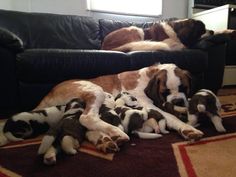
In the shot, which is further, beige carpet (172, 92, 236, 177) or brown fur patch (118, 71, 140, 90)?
brown fur patch (118, 71, 140, 90)

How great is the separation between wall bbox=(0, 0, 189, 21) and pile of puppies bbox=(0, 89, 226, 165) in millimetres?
2461

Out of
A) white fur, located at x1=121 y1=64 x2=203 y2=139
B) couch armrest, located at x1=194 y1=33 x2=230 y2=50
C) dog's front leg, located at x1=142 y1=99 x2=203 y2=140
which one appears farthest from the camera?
couch armrest, located at x1=194 y1=33 x2=230 y2=50

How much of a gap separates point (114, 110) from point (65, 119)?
33cm

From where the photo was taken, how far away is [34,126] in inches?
61.6

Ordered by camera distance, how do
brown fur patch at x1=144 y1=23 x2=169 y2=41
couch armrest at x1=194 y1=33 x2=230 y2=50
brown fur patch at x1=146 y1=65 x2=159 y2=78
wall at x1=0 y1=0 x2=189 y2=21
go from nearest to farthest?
brown fur patch at x1=146 y1=65 x2=159 y2=78 < couch armrest at x1=194 y1=33 x2=230 y2=50 < brown fur patch at x1=144 y1=23 x2=169 y2=41 < wall at x1=0 y1=0 x2=189 y2=21

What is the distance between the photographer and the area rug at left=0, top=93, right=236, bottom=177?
112 cm

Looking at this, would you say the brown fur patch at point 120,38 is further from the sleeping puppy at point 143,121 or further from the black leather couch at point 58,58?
the sleeping puppy at point 143,121

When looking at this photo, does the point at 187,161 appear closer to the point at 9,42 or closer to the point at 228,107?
the point at 228,107

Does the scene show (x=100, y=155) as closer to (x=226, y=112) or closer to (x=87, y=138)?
(x=87, y=138)

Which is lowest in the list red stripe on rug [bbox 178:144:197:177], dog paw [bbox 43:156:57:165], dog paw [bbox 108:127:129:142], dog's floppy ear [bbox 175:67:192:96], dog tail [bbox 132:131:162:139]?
dog tail [bbox 132:131:162:139]

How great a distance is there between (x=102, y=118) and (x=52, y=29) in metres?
2.01

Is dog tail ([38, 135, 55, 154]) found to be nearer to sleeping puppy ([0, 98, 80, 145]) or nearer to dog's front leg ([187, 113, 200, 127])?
sleeping puppy ([0, 98, 80, 145])

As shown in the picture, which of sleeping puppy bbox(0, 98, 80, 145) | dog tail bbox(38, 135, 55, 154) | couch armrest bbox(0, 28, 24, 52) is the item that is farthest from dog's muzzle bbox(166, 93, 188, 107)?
couch armrest bbox(0, 28, 24, 52)

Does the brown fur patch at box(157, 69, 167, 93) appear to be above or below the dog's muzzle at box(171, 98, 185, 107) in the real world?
above
